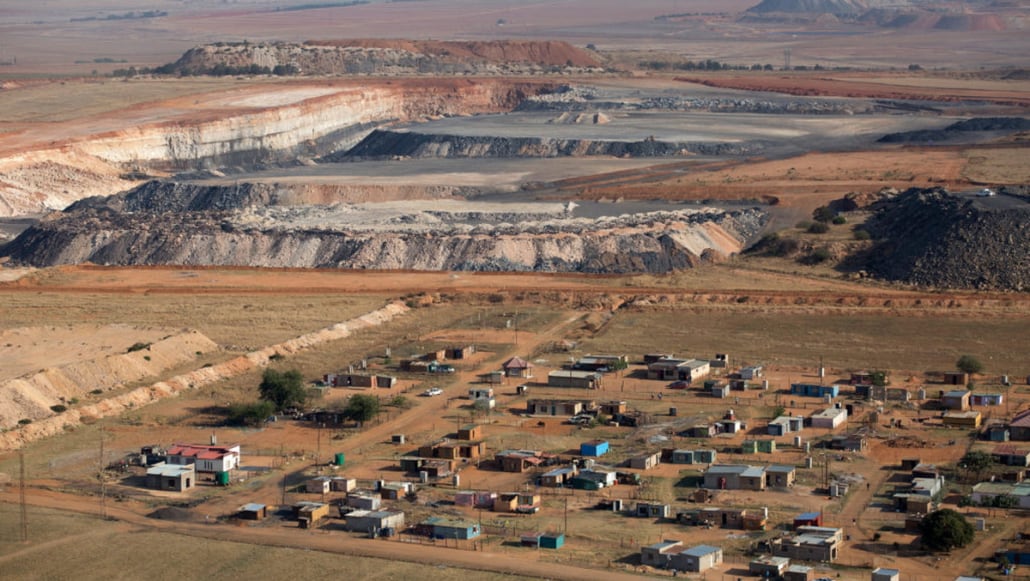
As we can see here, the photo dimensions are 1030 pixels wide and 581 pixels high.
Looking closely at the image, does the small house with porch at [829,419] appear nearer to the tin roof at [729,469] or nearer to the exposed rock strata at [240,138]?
the tin roof at [729,469]

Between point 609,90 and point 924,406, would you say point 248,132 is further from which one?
point 924,406

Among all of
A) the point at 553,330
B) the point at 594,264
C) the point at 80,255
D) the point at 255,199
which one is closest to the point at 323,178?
the point at 255,199

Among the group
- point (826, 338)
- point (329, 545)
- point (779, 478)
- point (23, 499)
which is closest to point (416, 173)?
point (826, 338)

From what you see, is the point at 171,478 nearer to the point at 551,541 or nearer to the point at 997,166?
the point at 551,541

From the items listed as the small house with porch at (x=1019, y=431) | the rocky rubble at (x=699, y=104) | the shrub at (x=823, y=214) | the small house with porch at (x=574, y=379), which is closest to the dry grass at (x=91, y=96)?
the rocky rubble at (x=699, y=104)

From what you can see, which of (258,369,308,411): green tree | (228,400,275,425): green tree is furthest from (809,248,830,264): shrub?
(228,400,275,425): green tree

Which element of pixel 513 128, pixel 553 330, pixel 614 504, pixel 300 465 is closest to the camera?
pixel 614 504
